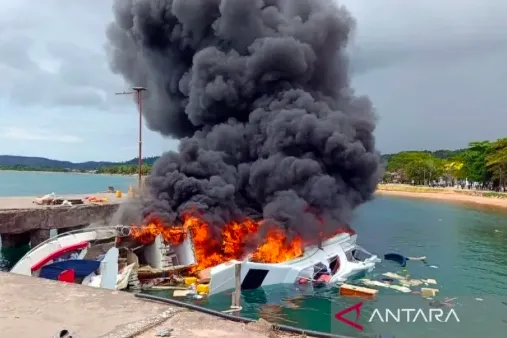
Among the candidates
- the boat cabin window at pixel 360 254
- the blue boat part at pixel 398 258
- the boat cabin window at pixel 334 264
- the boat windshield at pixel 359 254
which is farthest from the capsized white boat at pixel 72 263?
the blue boat part at pixel 398 258

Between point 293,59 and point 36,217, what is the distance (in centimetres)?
1667

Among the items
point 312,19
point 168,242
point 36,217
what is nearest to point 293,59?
point 312,19

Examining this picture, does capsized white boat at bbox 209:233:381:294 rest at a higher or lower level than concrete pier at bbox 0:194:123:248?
lower

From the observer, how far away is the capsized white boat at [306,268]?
18.3m

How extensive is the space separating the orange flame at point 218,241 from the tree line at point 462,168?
5151 cm

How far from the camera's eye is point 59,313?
9492 millimetres

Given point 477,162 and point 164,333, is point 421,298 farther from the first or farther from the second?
point 477,162

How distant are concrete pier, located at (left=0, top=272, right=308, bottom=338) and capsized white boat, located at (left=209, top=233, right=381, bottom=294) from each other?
6464 mm

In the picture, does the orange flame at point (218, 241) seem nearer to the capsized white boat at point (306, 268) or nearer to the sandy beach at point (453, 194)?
the capsized white boat at point (306, 268)

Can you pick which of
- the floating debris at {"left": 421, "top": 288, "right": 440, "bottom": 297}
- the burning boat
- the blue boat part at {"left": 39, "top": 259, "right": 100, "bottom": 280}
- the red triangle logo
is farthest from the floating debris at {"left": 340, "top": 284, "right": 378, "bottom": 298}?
the blue boat part at {"left": 39, "top": 259, "right": 100, "bottom": 280}

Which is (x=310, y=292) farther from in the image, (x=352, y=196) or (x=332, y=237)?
(x=352, y=196)

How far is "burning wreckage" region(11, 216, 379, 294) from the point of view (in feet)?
57.7

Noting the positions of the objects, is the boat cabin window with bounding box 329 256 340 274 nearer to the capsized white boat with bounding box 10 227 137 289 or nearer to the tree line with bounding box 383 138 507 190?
the capsized white boat with bounding box 10 227 137 289

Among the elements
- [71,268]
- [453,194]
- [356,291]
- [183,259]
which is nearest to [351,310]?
[356,291]
